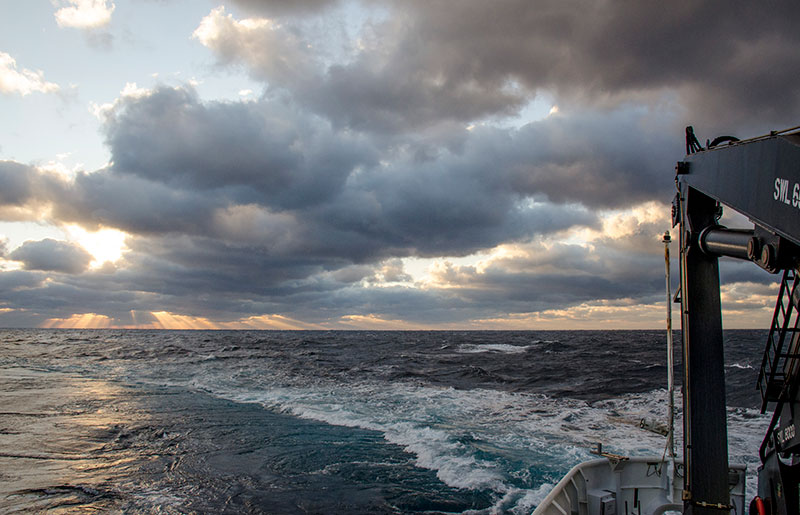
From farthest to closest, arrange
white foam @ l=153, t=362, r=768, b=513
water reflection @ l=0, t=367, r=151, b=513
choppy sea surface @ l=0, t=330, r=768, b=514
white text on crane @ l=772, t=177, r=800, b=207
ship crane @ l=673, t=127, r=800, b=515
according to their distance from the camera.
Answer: white foam @ l=153, t=362, r=768, b=513, choppy sea surface @ l=0, t=330, r=768, b=514, water reflection @ l=0, t=367, r=151, b=513, ship crane @ l=673, t=127, r=800, b=515, white text on crane @ l=772, t=177, r=800, b=207

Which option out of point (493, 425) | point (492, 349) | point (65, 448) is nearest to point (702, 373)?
point (493, 425)

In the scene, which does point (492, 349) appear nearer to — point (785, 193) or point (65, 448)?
point (65, 448)

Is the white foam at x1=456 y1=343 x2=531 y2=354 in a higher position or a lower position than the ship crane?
lower

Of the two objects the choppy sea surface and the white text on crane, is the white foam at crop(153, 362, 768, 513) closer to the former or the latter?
the choppy sea surface

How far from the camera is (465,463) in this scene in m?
14.8

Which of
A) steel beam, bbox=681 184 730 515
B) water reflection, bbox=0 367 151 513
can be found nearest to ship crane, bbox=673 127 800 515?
steel beam, bbox=681 184 730 515

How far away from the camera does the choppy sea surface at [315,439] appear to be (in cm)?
1213

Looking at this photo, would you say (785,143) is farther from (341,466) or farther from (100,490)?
(100,490)

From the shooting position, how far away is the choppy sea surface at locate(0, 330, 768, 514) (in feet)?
39.8

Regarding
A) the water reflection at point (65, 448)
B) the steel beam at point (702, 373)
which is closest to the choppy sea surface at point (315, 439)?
the water reflection at point (65, 448)

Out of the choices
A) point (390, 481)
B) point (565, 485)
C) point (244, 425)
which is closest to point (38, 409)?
point (244, 425)

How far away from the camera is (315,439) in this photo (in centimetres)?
1808

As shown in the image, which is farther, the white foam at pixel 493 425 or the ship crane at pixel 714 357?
the white foam at pixel 493 425

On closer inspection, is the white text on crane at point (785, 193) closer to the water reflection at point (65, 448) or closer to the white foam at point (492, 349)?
the water reflection at point (65, 448)
